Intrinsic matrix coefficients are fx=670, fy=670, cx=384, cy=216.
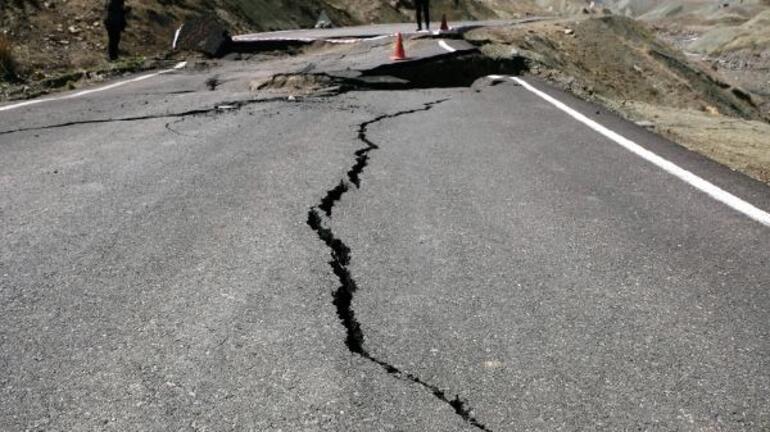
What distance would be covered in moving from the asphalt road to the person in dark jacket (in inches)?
354

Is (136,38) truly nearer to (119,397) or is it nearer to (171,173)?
(171,173)

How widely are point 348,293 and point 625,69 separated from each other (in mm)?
20727

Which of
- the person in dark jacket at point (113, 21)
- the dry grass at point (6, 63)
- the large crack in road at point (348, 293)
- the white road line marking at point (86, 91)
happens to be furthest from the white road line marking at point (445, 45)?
the large crack in road at point (348, 293)

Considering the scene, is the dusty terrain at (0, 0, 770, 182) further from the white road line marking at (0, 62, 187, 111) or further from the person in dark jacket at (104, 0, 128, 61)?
the white road line marking at (0, 62, 187, 111)

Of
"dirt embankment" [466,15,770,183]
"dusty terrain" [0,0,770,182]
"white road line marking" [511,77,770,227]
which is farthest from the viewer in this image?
"dirt embankment" [466,15,770,183]

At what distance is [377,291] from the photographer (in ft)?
9.98

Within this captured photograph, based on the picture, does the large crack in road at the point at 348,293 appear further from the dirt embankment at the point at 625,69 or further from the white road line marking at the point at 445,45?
the white road line marking at the point at 445,45

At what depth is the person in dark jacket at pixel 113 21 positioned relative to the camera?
541 inches

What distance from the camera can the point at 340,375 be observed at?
7.79ft

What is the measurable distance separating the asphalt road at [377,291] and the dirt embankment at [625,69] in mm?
6693

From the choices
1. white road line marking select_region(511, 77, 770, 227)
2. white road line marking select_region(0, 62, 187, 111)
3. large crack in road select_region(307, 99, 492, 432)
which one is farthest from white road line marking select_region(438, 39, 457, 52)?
large crack in road select_region(307, 99, 492, 432)

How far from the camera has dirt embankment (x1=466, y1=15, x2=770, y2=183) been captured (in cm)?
1274

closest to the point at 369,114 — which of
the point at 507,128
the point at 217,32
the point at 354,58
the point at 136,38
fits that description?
the point at 507,128

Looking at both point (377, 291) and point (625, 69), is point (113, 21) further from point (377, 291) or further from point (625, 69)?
point (625, 69)
